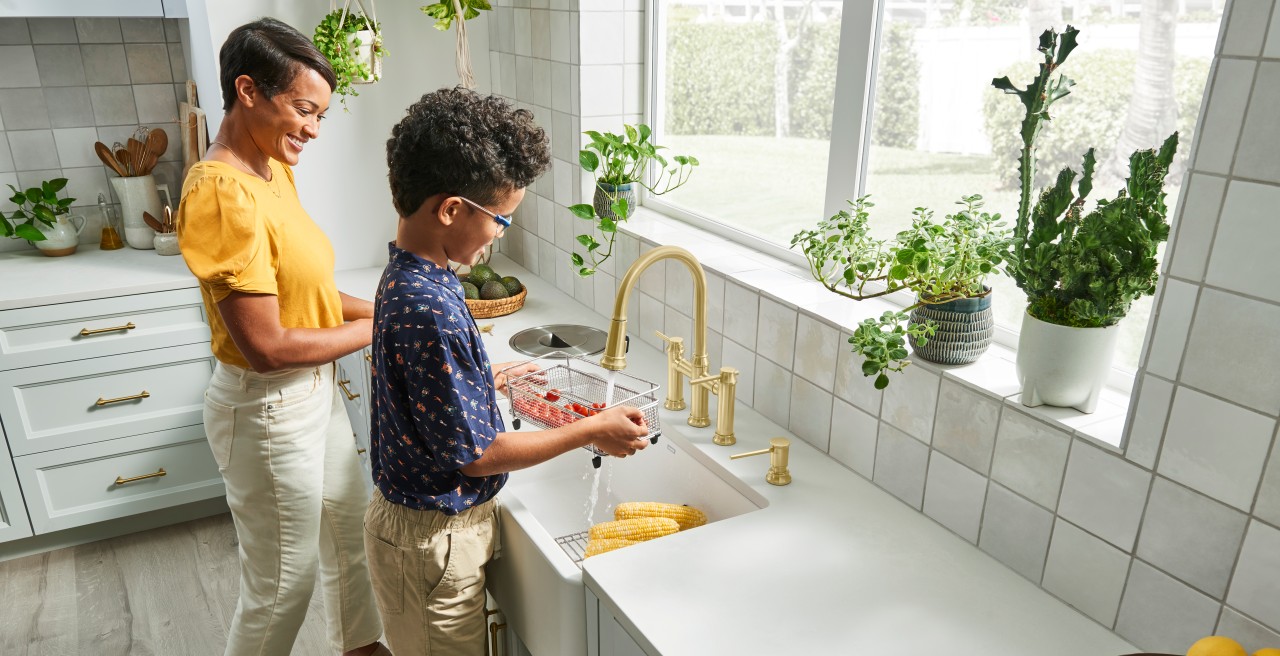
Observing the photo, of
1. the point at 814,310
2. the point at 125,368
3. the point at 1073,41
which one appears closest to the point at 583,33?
the point at 814,310

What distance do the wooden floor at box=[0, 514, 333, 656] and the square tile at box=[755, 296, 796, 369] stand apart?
1442 millimetres

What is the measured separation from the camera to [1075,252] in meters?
1.09

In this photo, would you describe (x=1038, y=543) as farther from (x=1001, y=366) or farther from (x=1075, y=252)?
(x=1075, y=252)

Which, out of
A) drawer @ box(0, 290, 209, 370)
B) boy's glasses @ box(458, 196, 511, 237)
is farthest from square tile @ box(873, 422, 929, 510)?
drawer @ box(0, 290, 209, 370)

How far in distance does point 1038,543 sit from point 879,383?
30cm

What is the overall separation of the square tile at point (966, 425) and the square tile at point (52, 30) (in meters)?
2.82

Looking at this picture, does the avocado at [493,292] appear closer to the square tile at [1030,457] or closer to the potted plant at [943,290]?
the potted plant at [943,290]

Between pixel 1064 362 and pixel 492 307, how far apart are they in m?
1.44

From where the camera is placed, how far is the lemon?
0.83 meters

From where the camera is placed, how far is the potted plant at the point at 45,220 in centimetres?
263

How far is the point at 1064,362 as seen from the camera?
3.76 feet

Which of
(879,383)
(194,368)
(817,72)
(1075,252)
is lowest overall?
(194,368)

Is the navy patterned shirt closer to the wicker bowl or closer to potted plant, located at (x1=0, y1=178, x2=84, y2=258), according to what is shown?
the wicker bowl

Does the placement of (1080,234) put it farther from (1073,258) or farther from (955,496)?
(955,496)
